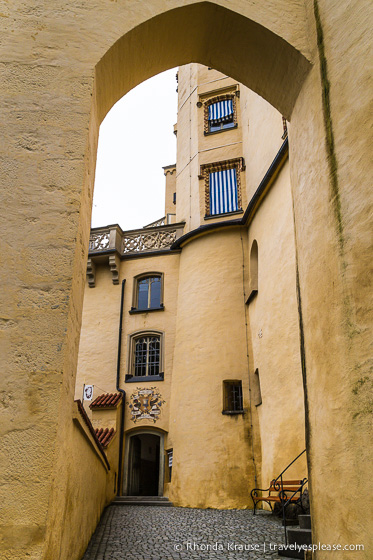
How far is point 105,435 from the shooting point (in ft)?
45.1

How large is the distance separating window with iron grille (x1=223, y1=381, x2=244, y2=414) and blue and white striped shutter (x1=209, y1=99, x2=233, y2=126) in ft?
33.7

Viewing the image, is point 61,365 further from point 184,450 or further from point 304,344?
point 184,450

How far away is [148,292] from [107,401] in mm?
4248

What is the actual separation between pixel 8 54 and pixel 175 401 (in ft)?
39.0

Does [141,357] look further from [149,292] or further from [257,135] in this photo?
[257,135]

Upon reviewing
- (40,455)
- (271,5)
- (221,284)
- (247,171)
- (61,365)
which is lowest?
(40,455)

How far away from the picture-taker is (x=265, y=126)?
48.0 ft

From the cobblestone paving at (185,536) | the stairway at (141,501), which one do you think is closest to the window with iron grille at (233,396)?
the cobblestone paving at (185,536)

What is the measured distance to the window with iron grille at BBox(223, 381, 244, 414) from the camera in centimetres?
1340

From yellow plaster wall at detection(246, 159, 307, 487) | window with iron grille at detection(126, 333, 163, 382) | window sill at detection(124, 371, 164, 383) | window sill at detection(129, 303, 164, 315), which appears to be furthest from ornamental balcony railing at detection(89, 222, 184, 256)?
yellow plaster wall at detection(246, 159, 307, 487)

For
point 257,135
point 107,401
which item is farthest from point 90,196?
point 257,135

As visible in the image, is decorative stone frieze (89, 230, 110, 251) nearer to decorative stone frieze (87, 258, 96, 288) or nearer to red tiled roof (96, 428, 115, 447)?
decorative stone frieze (87, 258, 96, 288)

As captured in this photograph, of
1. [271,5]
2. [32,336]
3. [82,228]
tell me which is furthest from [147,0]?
[32,336]

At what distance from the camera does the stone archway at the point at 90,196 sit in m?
3.10
